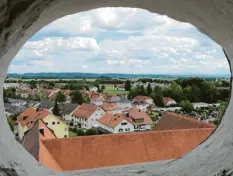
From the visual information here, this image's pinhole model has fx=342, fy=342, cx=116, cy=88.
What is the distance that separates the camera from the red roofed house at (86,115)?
107 ft

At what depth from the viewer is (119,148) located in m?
14.7

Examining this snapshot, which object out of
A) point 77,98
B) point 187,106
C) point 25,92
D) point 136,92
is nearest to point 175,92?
point 187,106

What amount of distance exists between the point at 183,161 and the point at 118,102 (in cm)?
4053

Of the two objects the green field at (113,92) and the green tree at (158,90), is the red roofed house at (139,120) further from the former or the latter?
the green field at (113,92)

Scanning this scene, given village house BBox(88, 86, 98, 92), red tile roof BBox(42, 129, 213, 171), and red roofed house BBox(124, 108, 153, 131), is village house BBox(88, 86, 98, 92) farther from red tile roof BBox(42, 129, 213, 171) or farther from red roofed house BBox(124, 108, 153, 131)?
red tile roof BBox(42, 129, 213, 171)

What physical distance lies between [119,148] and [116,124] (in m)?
10.5

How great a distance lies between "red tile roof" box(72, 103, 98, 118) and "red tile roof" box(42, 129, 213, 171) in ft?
58.5

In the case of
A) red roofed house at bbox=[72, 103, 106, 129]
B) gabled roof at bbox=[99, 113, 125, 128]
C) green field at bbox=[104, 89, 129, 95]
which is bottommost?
red roofed house at bbox=[72, 103, 106, 129]

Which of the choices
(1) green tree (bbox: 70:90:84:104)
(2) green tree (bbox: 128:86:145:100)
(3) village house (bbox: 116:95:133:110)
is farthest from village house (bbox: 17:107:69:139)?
(2) green tree (bbox: 128:86:145:100)

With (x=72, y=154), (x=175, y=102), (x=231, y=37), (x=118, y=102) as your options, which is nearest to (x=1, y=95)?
(x=231, y=37)

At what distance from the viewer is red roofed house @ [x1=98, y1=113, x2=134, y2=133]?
25.1 m

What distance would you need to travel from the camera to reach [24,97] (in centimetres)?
4150

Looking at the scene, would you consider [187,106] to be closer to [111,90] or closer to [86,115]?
[86,115]

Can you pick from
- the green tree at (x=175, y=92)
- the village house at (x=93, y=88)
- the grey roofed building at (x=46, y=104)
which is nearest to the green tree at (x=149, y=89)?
the green tree at (x=175, y=92)
